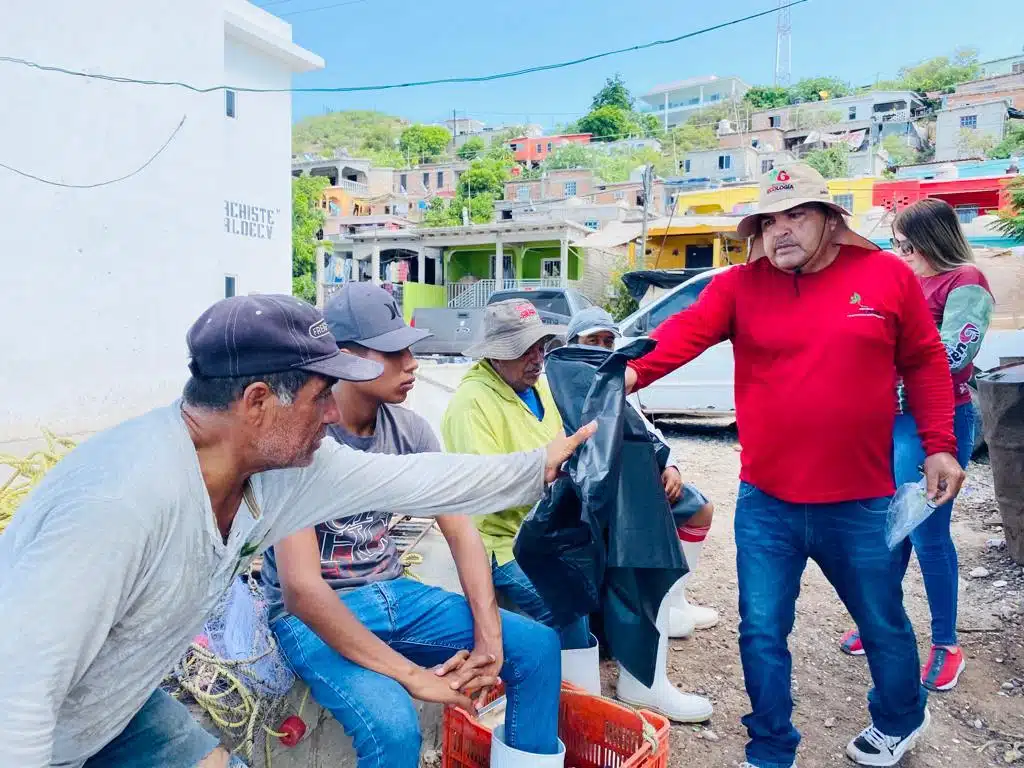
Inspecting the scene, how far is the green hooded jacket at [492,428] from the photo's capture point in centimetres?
272

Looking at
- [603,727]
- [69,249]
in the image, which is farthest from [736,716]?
[69,249]

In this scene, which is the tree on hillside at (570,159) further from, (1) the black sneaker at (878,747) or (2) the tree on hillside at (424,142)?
(1) the black sneaker at (878,747)

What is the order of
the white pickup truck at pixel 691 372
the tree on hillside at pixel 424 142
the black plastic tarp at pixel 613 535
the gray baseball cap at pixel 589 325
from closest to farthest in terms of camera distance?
the black plastic tarp at pixel 613 535
the gray baseball cap at pixel 589 325
the white pickup truck at pixel 691 372
the tree on hillside at pixel 424 142

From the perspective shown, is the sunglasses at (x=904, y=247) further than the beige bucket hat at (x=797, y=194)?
Yes

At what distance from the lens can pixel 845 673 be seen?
332cm

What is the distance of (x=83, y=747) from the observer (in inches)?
54.2

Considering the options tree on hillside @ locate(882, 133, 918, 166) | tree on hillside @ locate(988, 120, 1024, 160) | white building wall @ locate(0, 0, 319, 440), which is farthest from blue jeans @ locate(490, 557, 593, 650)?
tree on hillside @ locate(882, 133, 918, 166)

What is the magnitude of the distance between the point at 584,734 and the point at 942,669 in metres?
1.68

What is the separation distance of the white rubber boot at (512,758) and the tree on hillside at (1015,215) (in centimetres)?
1270

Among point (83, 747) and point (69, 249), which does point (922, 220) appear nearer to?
point (83, 747)

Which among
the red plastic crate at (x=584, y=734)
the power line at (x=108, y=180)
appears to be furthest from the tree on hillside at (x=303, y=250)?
the red plastic crate at (x=584, y=734)

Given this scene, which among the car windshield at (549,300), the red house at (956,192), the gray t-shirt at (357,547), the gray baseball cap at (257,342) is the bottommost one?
the gray t-shirt at (357,547)

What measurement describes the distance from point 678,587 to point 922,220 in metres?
1.89

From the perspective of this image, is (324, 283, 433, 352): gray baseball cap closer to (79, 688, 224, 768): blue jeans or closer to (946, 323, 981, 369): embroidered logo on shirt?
Answer: (79, 688, 224, 768): blue jeans
